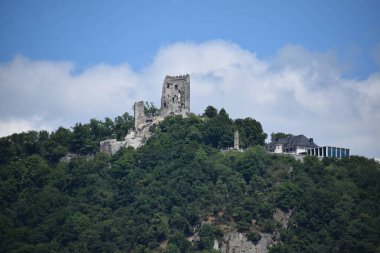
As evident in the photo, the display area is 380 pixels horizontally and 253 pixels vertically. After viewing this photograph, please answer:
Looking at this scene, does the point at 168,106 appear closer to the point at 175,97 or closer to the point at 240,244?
the point at 175,97

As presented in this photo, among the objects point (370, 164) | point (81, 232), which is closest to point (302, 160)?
point (370, 164)

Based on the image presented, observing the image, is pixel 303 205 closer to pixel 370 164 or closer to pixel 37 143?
pixel 370 164

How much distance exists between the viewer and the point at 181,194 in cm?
11000

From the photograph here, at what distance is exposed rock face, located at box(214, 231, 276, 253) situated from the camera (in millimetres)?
104750

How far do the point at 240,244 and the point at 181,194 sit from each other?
7.95 m

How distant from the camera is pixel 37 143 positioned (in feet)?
403

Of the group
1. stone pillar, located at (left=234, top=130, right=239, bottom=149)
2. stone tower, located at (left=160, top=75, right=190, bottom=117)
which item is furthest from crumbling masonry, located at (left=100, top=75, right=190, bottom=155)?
stone pillar, located at (left=234, top=130, right=239, bottom=149)

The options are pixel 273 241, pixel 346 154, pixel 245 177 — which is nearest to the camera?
pixel 273 241

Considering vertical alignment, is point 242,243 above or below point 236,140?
below

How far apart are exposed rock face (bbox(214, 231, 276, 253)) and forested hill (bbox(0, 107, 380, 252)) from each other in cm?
60

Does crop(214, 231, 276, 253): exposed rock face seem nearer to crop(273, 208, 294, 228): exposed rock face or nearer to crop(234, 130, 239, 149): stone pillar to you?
crop(273, 208, 294, 228): exposed rock face

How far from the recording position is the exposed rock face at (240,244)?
344 ft

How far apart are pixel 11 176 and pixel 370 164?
107 ft

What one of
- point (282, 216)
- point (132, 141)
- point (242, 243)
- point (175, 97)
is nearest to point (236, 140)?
point (175, 97)
